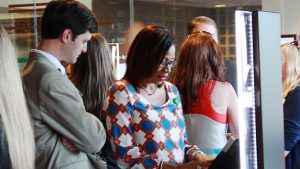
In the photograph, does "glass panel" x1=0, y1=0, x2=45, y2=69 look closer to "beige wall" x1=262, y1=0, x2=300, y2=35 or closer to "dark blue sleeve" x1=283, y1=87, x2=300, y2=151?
"beige wall" x1=262, y1=0, x2=300, y2=35

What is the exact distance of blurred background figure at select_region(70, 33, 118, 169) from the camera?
2.95 m

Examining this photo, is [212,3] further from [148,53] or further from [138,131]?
[138,131]

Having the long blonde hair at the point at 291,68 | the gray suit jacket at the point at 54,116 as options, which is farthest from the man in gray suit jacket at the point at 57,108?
the long blonde hair at the point at 291,68

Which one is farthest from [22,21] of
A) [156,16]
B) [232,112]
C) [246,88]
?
[246,88]

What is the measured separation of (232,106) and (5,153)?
4.17 feet

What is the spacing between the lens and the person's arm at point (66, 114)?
2.13m

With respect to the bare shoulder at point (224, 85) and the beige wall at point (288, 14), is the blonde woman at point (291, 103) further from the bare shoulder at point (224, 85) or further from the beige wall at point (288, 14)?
the beige wall at point (288, 14)

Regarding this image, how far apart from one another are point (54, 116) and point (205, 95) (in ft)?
2.62

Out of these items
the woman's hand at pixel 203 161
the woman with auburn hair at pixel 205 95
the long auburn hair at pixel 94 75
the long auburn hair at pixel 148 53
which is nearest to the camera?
the woman's hand at pixel 203 161

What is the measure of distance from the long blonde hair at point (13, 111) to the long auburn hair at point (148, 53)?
66 centimetres

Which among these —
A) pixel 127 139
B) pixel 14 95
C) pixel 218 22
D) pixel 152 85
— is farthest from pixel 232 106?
pixel 218 22

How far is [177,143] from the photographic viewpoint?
2291mm

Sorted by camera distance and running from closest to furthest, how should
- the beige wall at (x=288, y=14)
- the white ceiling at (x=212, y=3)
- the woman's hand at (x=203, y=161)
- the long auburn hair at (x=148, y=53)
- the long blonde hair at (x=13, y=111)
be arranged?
the long blonde hair at (x=13, y=111) → the woman's hand at (x=203, y=161) → the long auburn hair at (x=148, y=53) → the beige wall at (x=288, y=14) → the white ceiling at (x=212, y=3)

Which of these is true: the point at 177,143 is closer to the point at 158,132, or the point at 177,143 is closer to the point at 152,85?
the point at 158,132
